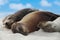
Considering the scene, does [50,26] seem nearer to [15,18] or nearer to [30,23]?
[30,23]

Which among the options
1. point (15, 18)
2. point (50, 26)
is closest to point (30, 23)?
point (50, 26)

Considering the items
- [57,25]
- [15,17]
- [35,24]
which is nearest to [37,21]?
[35,24]

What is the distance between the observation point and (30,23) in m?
3.73

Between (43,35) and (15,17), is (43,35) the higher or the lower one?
the lower one

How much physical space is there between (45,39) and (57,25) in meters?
0.65

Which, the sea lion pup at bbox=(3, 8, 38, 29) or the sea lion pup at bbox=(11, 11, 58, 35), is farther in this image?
the sea lion pup at bbox=(3, 8, 38, 29)

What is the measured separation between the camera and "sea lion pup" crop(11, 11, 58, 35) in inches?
142

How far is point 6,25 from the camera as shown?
432 centimetres

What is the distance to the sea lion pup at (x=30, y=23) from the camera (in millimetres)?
3614

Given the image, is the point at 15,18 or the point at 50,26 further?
the point at 15,18

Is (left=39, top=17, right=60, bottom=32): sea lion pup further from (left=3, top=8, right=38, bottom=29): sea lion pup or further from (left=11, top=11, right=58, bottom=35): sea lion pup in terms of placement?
(left=3, top=8, right=38, bottom=29): sea lion pup

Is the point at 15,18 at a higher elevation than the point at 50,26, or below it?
higher

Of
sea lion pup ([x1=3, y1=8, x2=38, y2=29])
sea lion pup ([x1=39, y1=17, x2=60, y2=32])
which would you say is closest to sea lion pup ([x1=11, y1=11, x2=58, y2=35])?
sea lion pup ([x1=39, y1=17, x2=60, y2=32])

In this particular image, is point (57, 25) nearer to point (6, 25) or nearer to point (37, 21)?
point (37, 21)
